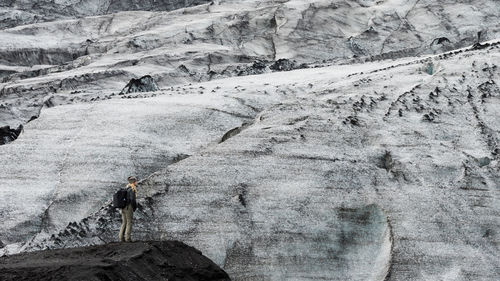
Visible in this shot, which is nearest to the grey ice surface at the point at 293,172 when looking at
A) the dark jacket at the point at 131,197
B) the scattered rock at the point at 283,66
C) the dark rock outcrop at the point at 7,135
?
the dark jacket at the point at 131,197

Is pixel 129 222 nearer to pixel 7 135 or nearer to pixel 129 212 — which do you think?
pixel 129 212

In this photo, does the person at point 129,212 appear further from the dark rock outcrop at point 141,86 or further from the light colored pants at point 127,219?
the dark rock outcrop at point 141,86

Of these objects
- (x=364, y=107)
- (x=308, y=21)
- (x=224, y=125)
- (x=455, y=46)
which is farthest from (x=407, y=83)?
(x=308, y=21)

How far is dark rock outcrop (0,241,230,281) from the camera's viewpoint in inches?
462

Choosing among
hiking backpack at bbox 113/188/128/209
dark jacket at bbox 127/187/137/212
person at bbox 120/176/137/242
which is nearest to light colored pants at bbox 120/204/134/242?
person at bbox 120/176/137/242

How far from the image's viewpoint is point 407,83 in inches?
932

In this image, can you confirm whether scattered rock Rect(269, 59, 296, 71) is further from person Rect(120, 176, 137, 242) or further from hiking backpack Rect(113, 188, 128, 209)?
hiking backpack Rect(113, 188, 128, 209)

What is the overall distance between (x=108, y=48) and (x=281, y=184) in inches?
1457

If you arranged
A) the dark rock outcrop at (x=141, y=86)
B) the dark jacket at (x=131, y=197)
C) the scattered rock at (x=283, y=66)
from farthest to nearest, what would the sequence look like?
the scattered rock at (x=283, y=66) → the dark rock outcrop at (x=141, y=86) → the dark jacket at (x=131, y=197)

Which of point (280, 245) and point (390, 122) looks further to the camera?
point (390, 122)

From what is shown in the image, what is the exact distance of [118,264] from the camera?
477 inches

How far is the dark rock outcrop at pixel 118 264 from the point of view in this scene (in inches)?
462

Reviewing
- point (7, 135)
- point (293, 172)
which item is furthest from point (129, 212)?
point (7, 135)

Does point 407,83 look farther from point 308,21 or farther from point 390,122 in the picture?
point 308,21
